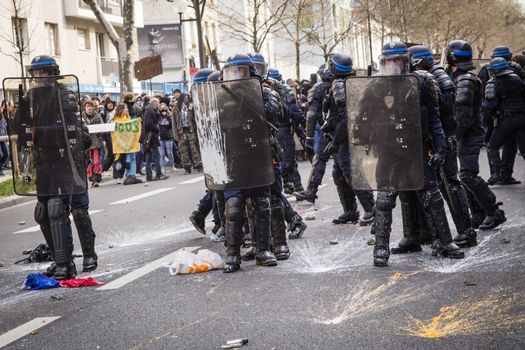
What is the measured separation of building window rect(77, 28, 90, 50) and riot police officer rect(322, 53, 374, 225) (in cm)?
3322

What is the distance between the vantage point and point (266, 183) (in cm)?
814

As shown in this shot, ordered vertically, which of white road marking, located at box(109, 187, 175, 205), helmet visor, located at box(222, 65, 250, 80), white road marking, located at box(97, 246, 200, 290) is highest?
helmet visor, located at box(222, 65, 250, 80)

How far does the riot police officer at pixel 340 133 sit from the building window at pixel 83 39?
33.2m

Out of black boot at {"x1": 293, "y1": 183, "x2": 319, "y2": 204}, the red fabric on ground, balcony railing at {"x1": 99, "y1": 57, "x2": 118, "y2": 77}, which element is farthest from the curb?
balcony railing at {"x1": 99, "y1": 57, "x2": 118, "y2": 77}

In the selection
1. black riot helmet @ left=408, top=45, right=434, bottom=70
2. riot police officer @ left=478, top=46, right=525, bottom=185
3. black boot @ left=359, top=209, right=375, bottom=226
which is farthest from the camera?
riot police officer @ left=478, top=46, right=525, bottom=185

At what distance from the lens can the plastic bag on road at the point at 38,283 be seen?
310 inches

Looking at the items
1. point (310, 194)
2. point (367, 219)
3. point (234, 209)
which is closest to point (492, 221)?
point (367, 219)

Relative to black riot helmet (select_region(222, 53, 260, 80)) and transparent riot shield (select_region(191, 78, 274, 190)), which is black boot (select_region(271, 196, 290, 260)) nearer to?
transparent riot shield (select_region(191, 78, 274, 190))

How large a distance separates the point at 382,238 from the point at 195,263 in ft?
5.19

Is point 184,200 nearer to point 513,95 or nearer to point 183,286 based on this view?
point 513,95

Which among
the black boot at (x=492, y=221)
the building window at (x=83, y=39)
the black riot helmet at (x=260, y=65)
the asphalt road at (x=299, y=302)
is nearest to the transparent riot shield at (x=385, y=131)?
the asphalt road at (x=299, y=302)

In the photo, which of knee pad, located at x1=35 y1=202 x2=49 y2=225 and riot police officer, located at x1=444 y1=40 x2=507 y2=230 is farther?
riot police officer, located at x1=444 y1=40 x2=507 y2=230

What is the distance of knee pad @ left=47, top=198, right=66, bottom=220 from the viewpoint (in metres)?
8.35

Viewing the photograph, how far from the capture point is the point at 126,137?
20656 mm
